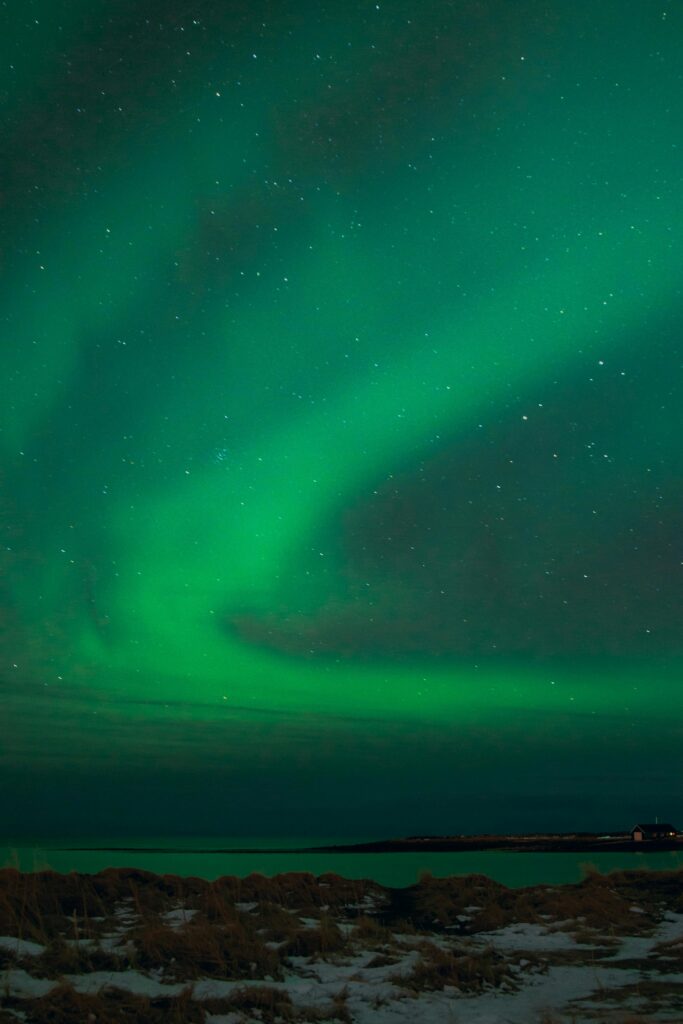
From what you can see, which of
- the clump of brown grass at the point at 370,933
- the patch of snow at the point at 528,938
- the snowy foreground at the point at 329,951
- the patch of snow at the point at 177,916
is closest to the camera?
the snowy foreground at the point at 329,951

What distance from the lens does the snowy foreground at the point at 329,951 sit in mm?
9750

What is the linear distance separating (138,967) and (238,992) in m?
1.90

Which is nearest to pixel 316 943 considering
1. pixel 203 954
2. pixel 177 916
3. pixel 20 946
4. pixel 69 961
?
pixel 203 954

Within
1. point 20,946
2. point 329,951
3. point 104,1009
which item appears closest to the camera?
point 104,1009

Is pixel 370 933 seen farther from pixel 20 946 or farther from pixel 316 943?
pixel 20 946

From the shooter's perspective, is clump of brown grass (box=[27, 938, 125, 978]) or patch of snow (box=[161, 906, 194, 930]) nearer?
clump of brown grass (box=[27, 938, 125, 978])

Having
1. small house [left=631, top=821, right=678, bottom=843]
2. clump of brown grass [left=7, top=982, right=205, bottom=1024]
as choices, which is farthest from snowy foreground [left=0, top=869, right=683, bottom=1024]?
small house [left=631, top=821, right=678, bottom=843]

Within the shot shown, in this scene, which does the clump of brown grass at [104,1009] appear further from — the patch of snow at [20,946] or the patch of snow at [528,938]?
the patch of snow at [528,938]

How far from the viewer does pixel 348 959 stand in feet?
40.9

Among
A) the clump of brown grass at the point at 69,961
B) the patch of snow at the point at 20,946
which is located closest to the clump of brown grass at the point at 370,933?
the clump of brown grass at the point at 69,961

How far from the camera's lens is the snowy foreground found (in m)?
9.75

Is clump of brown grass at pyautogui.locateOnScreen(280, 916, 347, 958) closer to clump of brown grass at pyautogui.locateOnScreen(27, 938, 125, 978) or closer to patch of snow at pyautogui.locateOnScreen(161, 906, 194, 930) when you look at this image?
patch of snow at pyautogui.locateOnScreen(161, 906, 194, 930)

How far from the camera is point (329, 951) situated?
12.8 meters

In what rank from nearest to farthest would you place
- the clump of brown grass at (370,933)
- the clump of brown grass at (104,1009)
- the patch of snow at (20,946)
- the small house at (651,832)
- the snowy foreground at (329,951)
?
the clump of brown grass at (104,1009), the snowy foreground at (329,951), the patch of snow at (20,946), the clump of brown grass at (370,933), the small house at (651,832)
